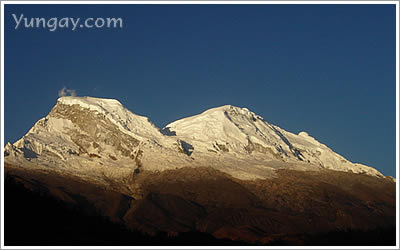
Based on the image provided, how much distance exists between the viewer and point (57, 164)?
160 m

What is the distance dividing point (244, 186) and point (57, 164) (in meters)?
51.9

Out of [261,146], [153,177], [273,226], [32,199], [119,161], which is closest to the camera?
[32,199]

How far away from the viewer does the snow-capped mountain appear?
161 meters

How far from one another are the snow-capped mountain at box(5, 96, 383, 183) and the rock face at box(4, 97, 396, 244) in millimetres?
338

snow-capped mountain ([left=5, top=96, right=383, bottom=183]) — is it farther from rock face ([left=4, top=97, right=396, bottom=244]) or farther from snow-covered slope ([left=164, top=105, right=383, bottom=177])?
rock face ([left=4, top=97, right=396, bottom=244])

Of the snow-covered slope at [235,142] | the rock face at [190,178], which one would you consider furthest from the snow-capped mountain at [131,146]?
the rock face at [190,178]

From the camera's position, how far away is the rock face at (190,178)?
420ft

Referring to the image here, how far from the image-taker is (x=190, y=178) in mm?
154875

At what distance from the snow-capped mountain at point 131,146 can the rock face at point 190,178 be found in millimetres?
338

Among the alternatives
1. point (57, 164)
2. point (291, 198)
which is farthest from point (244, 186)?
point (57, 164)

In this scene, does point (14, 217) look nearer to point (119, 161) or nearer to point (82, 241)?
point (82, 241)

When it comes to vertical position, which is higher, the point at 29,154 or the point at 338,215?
the point at 29,154

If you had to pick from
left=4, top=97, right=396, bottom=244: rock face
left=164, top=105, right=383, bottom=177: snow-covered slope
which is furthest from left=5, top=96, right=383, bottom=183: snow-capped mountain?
left=4, top=97, right=396, bottom=244: rock face

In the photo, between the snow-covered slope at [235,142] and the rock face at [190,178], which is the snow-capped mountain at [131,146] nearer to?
the snow-covered slope at [235,142]
